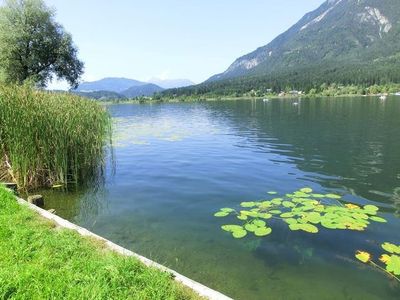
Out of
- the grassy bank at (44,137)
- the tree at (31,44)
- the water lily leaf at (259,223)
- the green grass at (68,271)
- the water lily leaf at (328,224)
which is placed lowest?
the water lily leaf at (328,224)

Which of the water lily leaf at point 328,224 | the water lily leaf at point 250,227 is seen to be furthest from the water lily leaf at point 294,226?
the water lily leaf at point 250,227

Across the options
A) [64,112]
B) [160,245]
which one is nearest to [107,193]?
[64,112]

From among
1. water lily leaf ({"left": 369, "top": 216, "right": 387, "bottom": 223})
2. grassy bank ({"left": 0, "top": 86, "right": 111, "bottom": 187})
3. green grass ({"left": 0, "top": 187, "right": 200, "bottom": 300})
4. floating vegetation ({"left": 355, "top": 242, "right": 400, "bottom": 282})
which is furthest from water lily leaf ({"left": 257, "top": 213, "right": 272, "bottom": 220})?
grassy bank ({"left": 0, "top": 86, "right": 111, "bottom": 187})

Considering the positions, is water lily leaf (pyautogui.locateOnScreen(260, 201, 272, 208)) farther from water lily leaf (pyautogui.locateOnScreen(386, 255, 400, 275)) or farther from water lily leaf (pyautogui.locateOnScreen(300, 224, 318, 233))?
water lily leaf (pyautogui.locateOnScreen(386, 255, 400, 275))

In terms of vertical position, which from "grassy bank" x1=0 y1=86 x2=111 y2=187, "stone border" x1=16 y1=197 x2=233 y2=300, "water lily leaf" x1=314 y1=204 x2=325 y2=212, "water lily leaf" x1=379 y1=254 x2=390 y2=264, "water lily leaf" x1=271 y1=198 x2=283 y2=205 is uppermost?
"grassy bank" x1=0 y1=86 x2=111 y2=187

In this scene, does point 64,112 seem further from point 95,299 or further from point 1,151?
point 95,299

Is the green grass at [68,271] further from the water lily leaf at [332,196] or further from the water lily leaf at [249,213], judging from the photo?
the water lily leaf at [332,196]

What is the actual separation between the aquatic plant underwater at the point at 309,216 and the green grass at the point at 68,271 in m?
4.30

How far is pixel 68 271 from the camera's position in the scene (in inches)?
235

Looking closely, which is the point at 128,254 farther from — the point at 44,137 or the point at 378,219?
the point at 44,137

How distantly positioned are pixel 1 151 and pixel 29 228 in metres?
7.60

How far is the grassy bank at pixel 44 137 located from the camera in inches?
508

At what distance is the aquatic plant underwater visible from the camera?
8859 millimetres

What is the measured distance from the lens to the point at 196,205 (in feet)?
43.3
